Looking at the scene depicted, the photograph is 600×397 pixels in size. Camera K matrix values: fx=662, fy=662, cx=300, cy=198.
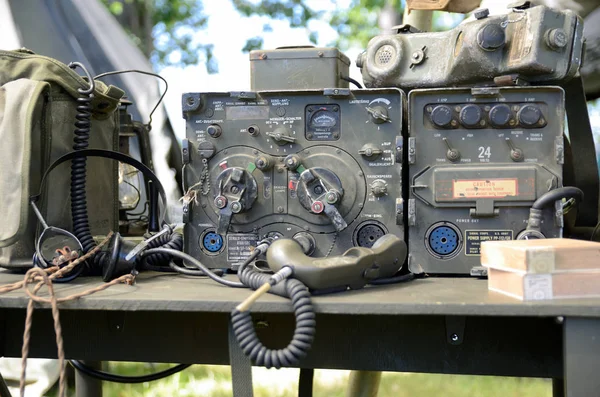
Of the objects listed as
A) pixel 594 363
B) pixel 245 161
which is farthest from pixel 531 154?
pixel 245 161

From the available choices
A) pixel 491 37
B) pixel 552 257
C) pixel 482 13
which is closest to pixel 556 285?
pixel 552 257

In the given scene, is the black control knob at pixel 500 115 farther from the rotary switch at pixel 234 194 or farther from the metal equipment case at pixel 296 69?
the rotary switch at pixel 234 194

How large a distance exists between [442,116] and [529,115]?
0.67ft

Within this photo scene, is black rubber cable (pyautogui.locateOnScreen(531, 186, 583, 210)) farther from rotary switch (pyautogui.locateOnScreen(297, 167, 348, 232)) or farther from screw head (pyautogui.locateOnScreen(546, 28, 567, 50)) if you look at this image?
rotary switch (pyautogui.locateOnScreen(297, 167, 348, 232))

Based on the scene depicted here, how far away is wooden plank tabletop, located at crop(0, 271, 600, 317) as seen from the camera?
119 centimetres

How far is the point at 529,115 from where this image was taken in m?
1.59

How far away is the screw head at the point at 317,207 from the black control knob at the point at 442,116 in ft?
1.13

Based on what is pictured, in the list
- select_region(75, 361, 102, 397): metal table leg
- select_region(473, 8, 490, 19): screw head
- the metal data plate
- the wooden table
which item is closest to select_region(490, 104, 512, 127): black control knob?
the metal data plate

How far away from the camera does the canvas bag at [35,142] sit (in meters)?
1.55

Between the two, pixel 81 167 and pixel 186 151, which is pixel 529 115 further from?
pixel 81 167

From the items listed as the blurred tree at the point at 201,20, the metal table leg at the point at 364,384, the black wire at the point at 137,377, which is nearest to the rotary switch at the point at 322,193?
the black wire at the point at 137,377

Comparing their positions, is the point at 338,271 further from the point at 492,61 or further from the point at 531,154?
the point at 492,61

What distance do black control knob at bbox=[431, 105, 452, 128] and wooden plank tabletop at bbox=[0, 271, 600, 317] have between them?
0.40 m

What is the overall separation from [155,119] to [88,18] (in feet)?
2.35
